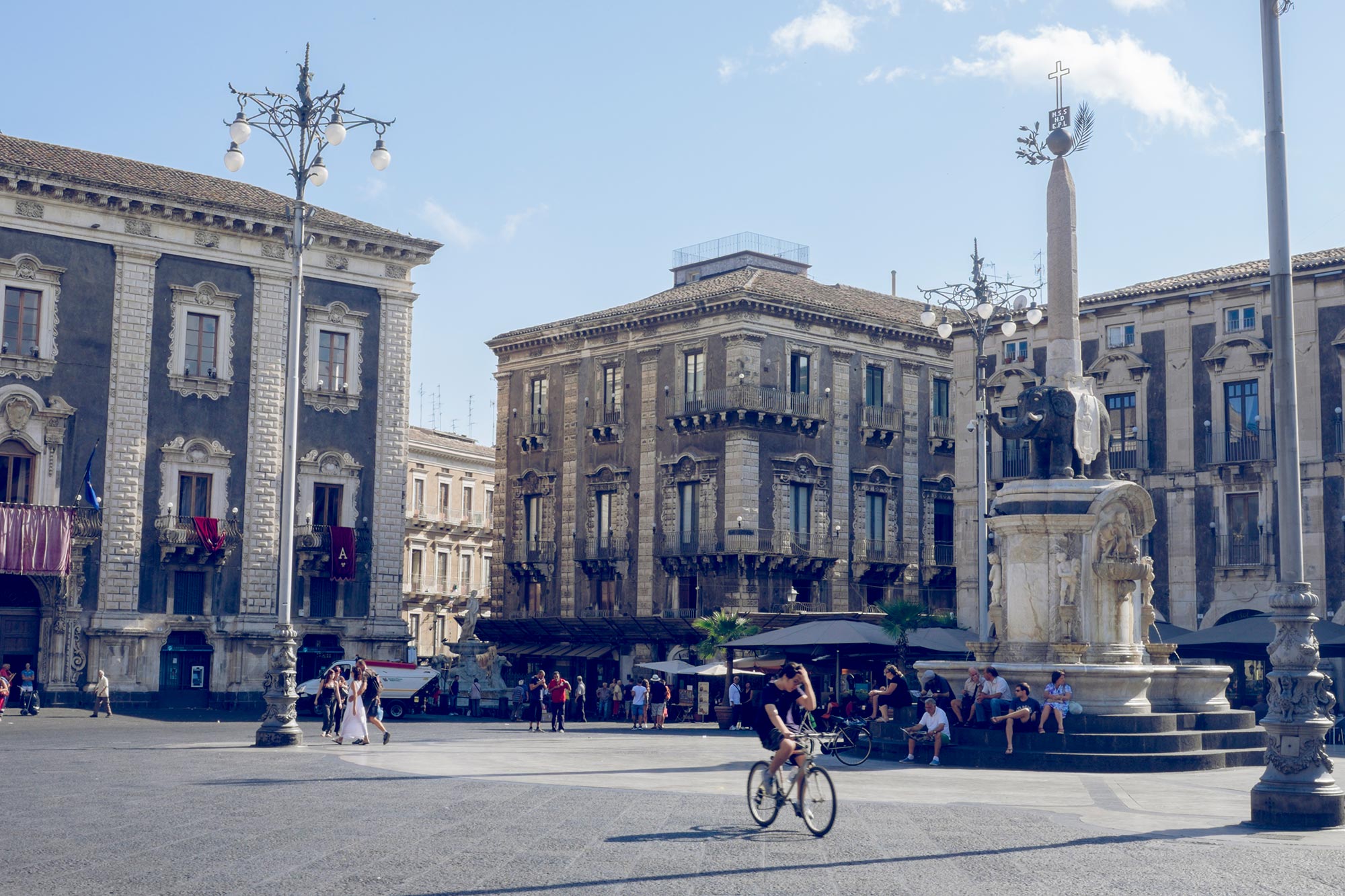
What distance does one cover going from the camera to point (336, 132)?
83.2 ft

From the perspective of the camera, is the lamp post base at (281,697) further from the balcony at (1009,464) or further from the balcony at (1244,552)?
the balcony at (1244,552)

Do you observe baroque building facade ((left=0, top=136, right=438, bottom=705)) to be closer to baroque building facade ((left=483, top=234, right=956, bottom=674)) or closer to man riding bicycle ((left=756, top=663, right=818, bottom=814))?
baroque building facade ((left=483, top=234, right=956, bottom=674))

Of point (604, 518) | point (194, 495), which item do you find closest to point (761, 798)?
point (194, 495)

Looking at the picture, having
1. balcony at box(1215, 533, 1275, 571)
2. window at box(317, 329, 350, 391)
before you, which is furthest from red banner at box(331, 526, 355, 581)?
balcony at box(1215, 533, 1275, 571)

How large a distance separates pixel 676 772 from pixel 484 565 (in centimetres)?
5871

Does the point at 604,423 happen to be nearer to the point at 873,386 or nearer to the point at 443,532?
the point at 873,386

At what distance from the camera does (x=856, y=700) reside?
31.5 meters

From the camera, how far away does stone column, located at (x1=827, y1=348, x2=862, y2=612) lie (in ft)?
181

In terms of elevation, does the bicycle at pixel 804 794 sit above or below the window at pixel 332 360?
below

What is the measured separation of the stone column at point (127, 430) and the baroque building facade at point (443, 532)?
27253 mm

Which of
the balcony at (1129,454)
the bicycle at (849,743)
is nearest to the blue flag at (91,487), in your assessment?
the bicycle at (849,743)

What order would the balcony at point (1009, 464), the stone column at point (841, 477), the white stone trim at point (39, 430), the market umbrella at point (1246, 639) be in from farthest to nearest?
the stone column at point (841, 477) < the balcony at point (1009, 464) < the white stone trim at point (39, 430) < the market umbrella at point (1246, 639)

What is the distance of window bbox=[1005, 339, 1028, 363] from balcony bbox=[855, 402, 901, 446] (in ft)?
23.0

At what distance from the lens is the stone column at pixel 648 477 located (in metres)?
55.6
